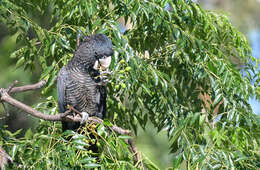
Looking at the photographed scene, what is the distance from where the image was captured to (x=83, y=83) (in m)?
2.35

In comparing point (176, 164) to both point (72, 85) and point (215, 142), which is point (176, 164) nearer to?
point (215, 142)

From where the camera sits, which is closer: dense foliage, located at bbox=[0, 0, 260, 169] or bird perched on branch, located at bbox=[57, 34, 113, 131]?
dense foliage, located at bbox=[0, 0, 260, 169]

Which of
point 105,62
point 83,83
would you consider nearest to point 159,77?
point 105,62

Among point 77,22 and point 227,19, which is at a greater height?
point 227,19

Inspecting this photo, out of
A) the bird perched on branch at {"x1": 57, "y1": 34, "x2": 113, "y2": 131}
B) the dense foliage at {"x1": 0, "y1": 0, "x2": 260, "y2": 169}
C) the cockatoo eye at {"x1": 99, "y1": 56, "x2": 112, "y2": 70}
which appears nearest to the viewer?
the dense foliage at {"x1": 0, "y1": 0, "x2": 260, "y2": 169}

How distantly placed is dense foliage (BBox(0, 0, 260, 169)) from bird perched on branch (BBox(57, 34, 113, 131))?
7 centimetres

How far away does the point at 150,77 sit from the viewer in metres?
2.03

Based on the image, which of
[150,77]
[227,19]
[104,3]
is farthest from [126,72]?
[227,19]

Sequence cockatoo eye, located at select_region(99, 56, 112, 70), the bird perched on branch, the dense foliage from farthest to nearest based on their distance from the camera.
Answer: the bird perched on branch < cockatoo eye, located at select_region(99, 56, 112, 70) < the dense foliage

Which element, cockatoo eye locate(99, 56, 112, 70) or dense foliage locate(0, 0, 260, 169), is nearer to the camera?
dense foliage locate(0, 0, 260, 169)

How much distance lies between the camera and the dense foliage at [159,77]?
1.62 m

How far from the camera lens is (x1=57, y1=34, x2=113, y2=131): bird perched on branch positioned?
2.25 metres

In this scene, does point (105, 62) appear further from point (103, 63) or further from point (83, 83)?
point (83, 83)

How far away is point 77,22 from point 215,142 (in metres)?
1.06
